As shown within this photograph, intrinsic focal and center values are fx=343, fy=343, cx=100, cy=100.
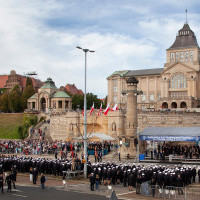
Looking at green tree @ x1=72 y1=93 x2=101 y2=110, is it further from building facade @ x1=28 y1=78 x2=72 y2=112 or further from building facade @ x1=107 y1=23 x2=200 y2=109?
building facade @ x1=28 y1=78 x2=72 y2=112

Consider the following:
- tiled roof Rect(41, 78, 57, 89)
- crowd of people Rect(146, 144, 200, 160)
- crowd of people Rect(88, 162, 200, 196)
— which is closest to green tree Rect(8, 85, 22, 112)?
tiled roof Rect(41, 78, 57, 89)

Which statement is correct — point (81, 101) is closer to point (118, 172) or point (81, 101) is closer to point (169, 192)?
point (118, 172)

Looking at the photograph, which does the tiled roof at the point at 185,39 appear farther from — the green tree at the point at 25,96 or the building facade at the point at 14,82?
the building facade at the point at 14,82

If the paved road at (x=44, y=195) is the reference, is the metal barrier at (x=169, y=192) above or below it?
above

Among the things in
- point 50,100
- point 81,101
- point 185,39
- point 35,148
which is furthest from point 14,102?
point 185,39

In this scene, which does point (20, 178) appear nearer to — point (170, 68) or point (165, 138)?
point (165, 138)

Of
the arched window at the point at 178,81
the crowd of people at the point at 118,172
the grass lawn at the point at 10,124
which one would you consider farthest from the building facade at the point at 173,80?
the crowd of people at the point at 118,172

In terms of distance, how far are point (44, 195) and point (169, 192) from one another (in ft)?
25.1

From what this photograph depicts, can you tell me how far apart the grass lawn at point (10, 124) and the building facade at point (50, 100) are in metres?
3.90

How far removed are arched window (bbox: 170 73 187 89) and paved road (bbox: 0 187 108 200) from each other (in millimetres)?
63518

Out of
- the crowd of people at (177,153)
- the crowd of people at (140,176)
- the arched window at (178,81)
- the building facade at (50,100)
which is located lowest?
the crowd of people at (140,176)

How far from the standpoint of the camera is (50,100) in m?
80.1

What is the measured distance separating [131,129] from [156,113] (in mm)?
20569

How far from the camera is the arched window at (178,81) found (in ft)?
269
